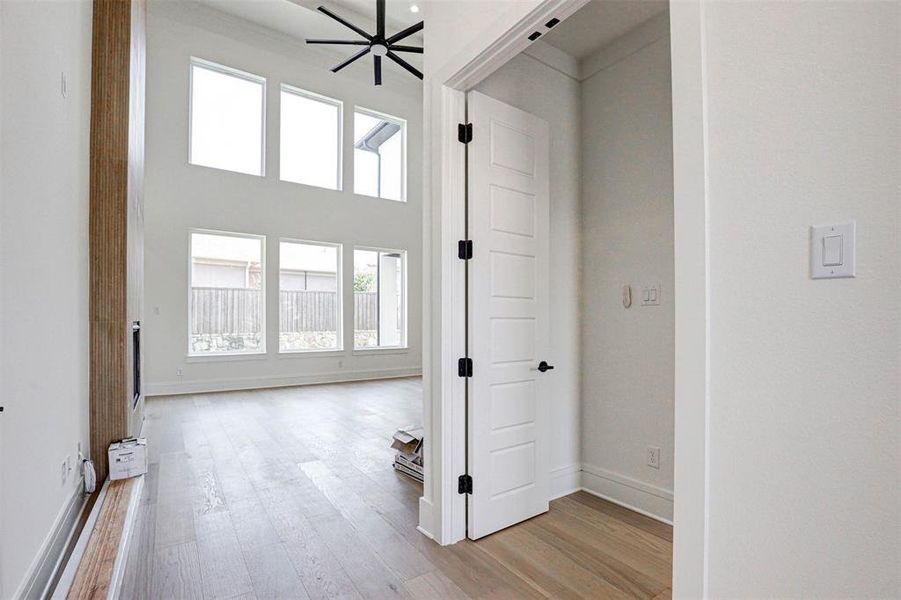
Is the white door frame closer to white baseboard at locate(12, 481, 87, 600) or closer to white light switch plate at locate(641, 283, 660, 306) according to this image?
white light switch plate at locate(641, 283, 660, 306)

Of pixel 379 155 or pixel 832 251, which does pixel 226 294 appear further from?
pixel 832 251

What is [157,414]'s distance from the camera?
5.23m

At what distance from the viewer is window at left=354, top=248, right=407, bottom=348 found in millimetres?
8469

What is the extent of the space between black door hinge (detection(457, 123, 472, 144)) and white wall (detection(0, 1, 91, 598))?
175 cm

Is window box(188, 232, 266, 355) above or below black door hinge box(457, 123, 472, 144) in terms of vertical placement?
below

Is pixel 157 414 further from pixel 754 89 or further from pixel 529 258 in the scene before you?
pixel 754 89

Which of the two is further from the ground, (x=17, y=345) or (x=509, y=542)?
(x=17, y=345)

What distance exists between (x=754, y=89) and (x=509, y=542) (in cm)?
219

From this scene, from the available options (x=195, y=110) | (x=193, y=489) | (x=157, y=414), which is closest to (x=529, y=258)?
(x=193, y=489)

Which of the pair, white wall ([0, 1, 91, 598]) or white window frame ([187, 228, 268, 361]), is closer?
white wall ([0, 1, 91, 598])

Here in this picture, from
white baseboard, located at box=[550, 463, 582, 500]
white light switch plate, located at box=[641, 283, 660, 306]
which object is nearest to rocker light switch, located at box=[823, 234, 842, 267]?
white light switch plate, located at box=[641, 283, 660, 306]

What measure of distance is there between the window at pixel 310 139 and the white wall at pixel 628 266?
19.3 feet

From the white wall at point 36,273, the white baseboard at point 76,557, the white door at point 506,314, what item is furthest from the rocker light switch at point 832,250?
the white baseboard at point 76,557

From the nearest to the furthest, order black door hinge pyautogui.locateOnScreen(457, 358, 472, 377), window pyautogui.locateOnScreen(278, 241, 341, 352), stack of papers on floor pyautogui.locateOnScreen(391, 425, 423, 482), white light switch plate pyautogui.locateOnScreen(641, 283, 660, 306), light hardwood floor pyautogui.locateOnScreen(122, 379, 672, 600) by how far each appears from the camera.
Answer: light hardwood floor pyautogui.locateOnScreen(122, 379, 672, 600) < black door hinge pyautogui.locateOnScreen(457, 358, 472, 377) < white light switch plate pyautogui.locateOnScreen(641, 283, 660, 306) < stack of papers on floor pyautogui.locateOnScreen(391, 425, 423, 482) < window pyautogui.locateOnScreen(278, 241, 341, 352)
